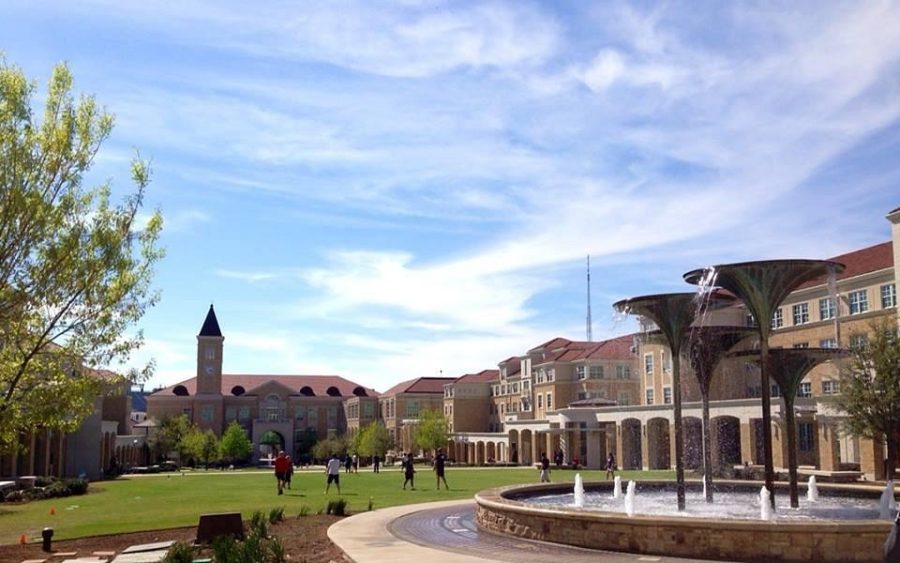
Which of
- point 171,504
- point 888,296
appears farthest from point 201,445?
point 888,296

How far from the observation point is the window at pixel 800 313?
2265 inches

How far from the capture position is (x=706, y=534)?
14.3 meters

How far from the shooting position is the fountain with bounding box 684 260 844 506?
1964cm

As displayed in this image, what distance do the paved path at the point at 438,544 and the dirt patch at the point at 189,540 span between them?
0.36m

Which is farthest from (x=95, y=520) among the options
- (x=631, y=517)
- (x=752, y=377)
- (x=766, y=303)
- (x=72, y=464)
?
(x=752, y=377)

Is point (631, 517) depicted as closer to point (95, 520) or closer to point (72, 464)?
point (95, 520)

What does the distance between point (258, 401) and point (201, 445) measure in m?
31.2

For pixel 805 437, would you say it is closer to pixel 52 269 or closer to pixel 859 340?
pixel 859 340

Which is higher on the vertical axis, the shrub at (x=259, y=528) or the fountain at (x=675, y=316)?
the fountain at (x=675, y=316)

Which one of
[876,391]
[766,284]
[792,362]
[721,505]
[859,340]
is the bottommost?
[721,505]

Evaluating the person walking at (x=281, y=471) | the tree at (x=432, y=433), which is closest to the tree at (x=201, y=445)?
the tree at (x=432, y=433)

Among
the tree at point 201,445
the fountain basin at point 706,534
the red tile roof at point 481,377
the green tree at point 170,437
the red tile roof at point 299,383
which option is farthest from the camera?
the red tile roof at point 299,383

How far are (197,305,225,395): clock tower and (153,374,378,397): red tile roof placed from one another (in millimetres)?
5006

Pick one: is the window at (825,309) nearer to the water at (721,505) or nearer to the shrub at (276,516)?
the water at (721,505)
